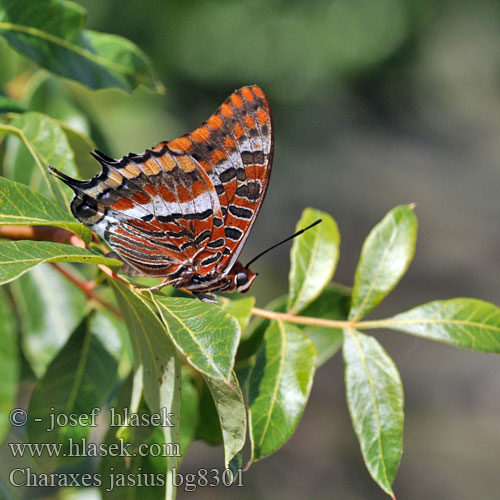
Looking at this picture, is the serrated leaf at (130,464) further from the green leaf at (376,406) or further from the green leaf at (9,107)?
the green leaf at (9,107)

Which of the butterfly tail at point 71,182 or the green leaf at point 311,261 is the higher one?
the butterfly tail at point 71,182

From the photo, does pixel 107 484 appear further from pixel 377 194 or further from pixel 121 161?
pixel 377 194

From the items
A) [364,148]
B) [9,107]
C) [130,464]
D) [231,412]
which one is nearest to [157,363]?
[231,412]

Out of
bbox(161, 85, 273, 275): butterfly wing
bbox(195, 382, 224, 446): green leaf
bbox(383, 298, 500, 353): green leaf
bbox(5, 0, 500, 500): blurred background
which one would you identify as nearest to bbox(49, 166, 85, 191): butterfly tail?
bbox(161, 85, 273, 275): butterfly wing

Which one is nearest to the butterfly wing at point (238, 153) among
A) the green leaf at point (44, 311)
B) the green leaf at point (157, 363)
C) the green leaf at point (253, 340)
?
the green leaf at point (253, 340)

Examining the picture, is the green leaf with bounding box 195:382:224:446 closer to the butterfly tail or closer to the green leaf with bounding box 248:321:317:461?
the green leaf with bounding box 248:321:317:461
